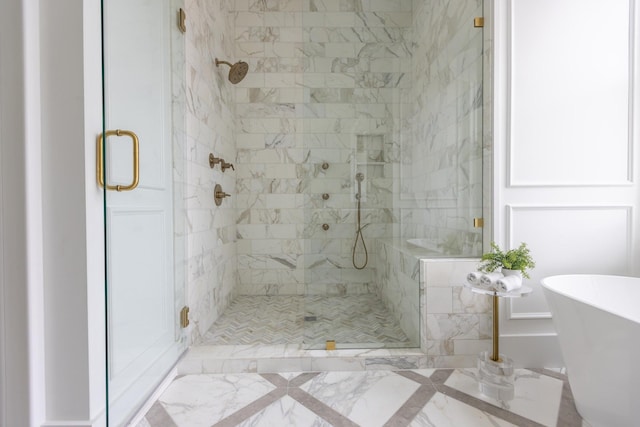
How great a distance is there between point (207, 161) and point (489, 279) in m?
1.97

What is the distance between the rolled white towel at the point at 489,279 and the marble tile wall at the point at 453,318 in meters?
0.29

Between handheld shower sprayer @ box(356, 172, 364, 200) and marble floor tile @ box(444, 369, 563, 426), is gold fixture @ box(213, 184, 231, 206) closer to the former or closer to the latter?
handheld shower sprayer @ box(356, 172, 364, 200)

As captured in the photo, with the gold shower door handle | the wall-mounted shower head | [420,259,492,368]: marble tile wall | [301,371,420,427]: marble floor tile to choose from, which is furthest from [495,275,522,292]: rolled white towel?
the wall-mounted shower head

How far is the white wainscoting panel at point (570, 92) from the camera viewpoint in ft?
5.65

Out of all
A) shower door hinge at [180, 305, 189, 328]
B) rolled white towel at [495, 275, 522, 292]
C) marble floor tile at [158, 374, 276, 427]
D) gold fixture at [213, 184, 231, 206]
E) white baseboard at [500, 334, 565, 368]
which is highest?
gold fixture at [213, 184, 231, 206]

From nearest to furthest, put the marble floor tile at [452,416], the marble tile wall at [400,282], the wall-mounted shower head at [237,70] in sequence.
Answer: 1. the marble floor tile at [452,416]
2. the marble tile wall at [400,282]
3. the wall-mounted shower head at [237,70]

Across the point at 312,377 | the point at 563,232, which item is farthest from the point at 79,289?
the point at 563,232

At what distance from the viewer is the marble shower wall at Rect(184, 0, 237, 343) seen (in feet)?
6.34

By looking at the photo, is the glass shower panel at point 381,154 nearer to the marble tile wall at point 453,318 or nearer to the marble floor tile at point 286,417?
the marble tile wall at point 453,318

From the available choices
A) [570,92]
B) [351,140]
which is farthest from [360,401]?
[570,92]

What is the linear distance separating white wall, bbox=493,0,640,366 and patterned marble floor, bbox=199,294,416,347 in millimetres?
734

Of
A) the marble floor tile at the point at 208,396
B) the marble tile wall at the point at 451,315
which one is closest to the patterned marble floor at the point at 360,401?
the marble floor tile at the point at 208,396

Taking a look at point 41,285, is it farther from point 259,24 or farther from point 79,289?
point 259,24

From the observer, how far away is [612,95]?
1.74 meters
